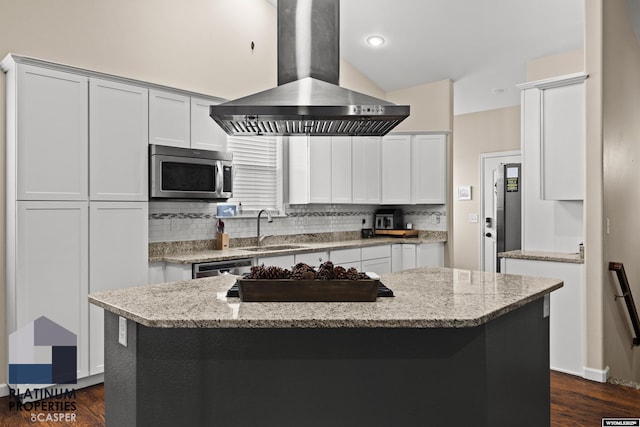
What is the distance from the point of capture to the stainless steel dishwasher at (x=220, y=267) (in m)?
3.66

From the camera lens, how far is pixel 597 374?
348 cm

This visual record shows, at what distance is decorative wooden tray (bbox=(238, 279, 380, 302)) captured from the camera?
1.88m

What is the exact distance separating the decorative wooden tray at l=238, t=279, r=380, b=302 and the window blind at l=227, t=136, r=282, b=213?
2965 millimetres

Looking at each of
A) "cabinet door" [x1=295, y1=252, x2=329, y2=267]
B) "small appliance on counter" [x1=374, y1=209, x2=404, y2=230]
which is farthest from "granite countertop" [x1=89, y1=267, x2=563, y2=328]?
"small appliance on counter" [x1=374, y1=209, x2=404, y2=230]

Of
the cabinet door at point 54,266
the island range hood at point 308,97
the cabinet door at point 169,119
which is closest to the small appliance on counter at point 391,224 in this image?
the cabinet door at point 169,119

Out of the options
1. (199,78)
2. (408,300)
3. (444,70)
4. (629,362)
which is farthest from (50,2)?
(629,362)

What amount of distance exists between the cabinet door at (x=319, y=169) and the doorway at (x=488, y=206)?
2.83 m

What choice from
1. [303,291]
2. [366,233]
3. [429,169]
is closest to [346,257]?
[366,233]

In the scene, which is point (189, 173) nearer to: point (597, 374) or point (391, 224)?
point (391, 224)

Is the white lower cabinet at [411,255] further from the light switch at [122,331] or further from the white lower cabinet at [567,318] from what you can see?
the light switch at [122,331]

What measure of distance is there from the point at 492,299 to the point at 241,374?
107cm

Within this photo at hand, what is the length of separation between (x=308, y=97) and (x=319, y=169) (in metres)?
2.91

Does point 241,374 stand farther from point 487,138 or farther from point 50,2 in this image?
point 487,138

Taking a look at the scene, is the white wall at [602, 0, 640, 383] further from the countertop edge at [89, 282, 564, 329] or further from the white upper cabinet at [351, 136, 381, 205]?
the white upper cabinet at [351, 136, 381, 205]
